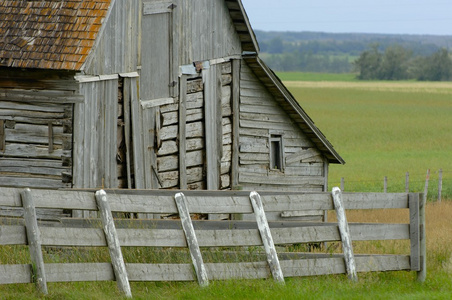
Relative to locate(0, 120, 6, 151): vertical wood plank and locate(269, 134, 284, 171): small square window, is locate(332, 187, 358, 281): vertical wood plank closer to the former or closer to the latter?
locate(0, 120, 6, 151): vertical wood plank

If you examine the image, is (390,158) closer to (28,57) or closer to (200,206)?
(28,57)

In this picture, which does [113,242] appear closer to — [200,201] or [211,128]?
[200,201]

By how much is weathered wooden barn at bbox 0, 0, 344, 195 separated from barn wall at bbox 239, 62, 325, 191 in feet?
0.30

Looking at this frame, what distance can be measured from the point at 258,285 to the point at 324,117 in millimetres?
59611

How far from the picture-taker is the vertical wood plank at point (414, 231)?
9.16m

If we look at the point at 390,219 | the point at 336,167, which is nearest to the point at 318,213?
the point at 390,219

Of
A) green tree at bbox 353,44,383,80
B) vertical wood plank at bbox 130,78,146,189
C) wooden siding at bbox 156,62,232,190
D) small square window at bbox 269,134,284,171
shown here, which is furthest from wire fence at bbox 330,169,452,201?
green tree at bbox 353,44,383,80

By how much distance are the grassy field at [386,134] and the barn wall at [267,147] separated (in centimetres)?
1001

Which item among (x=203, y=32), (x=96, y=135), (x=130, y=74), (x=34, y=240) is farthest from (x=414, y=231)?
(x=203, y=32)

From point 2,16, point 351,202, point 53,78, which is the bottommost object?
point 351,202

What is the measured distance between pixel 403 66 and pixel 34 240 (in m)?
152

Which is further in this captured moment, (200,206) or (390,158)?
(390,158)

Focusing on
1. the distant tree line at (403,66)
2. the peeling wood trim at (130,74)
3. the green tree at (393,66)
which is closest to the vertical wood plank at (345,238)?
the peeling wood trim at (130,74)

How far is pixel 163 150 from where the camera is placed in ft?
50.2
